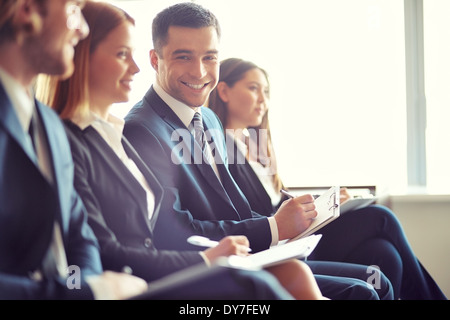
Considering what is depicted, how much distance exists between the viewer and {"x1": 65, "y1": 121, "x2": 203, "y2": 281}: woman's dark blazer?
1266mm

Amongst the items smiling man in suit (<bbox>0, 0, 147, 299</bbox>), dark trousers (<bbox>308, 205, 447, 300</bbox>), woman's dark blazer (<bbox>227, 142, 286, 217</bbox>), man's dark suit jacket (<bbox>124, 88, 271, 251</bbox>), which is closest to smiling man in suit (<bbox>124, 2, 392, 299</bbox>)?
man's dark suit jacket (<bbox>124, 88, 271, 251</bbox>)

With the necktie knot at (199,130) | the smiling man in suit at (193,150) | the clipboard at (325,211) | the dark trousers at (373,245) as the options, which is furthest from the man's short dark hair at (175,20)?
the dark trousers at (373,245)

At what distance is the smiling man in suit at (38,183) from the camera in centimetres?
105

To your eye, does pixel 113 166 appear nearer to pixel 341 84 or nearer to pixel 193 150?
pixel 193 150

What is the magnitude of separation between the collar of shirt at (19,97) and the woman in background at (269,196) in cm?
96

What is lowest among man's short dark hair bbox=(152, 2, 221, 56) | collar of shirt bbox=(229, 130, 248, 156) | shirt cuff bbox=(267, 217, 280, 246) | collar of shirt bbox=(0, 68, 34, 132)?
shirt cuff bbox=(267, 217, 280, 246)

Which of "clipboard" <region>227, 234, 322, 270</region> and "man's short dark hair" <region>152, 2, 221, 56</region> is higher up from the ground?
"man's short dark hair" <region>152, 2, 221, 56</region>

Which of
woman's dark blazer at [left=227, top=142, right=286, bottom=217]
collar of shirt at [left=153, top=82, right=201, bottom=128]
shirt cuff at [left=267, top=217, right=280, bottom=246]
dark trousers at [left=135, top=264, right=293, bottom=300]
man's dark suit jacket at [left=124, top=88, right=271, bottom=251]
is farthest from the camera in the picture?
woman's dark blazer at [left=227, top=142, right=286, bottom=217]

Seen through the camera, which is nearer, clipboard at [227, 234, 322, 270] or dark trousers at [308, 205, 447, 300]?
clipboard at [227, 234, 322, 270]

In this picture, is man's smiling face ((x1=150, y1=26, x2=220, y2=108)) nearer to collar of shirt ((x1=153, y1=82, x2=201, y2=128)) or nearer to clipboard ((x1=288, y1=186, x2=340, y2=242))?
collar of shirt ((x1=153, y1=82, x2=201, y2=128))

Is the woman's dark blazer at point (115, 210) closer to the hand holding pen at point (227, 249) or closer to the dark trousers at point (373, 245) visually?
the hand holding pen at point (227, 249)

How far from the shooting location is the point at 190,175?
1702 mm

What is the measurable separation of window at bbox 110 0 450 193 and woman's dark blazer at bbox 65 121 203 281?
0.93 meters
